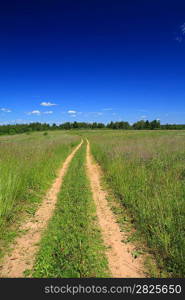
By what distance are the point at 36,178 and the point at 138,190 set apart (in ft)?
15.5

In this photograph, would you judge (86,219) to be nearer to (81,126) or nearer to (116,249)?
(116,249)

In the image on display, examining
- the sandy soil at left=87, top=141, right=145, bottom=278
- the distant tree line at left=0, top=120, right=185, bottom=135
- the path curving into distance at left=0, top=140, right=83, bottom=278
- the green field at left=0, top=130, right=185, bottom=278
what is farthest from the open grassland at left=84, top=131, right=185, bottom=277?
the distant tree line at left=0, top=120, right=185, bottom=135

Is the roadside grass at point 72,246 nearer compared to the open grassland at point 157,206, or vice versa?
the roadside grass at point 72,246

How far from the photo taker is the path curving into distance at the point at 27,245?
2866 mm

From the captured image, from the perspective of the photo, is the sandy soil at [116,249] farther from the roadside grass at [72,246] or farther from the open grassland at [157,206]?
the open grassland at [157,206]

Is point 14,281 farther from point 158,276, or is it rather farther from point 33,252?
point 158,276

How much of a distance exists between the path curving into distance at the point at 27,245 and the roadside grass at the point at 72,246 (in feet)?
0.55

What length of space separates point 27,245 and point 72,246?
1.11 m

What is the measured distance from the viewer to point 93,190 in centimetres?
662

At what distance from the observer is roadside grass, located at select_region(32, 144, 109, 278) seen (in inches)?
108

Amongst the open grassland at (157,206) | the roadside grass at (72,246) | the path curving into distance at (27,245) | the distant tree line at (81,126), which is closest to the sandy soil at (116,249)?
the roadside grass at (72,246)

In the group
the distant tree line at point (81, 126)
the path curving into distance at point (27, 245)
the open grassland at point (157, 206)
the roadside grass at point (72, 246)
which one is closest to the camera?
the roadside grass at point (72, 246)

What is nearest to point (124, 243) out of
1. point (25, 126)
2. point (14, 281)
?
point (14, 281)

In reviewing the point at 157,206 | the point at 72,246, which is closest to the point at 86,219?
the point at 72,246
